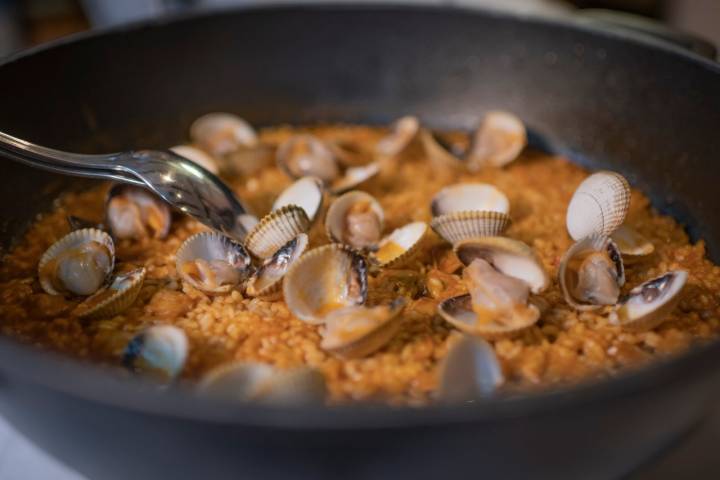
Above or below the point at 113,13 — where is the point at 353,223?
below

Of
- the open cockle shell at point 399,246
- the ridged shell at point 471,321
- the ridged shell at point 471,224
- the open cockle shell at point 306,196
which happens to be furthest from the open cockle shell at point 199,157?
the ridged shell at point 471,321

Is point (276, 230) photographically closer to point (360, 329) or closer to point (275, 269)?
point (275, 269)

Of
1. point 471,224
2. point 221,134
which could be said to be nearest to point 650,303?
point 471,224

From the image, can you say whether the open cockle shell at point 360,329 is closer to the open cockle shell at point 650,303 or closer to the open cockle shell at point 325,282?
the open cockle shell at point 325,282

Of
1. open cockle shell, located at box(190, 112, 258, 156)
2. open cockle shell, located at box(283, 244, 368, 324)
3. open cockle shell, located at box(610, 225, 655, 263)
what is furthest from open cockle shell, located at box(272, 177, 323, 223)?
open cockle shell, located at box(610, 225, 655, 263)

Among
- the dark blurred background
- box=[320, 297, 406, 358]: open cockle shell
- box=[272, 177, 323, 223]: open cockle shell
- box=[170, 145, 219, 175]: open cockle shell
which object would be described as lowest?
box=[320, 297, 406, 358]: open cockle shell

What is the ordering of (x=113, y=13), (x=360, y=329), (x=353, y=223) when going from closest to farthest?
(x=360, y=329)
(x=353, y=223)
(x=113, y=13)

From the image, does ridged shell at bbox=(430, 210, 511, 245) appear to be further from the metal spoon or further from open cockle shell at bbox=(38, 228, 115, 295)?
open cockle shell at bbox=(38, 228, 115, 295)
